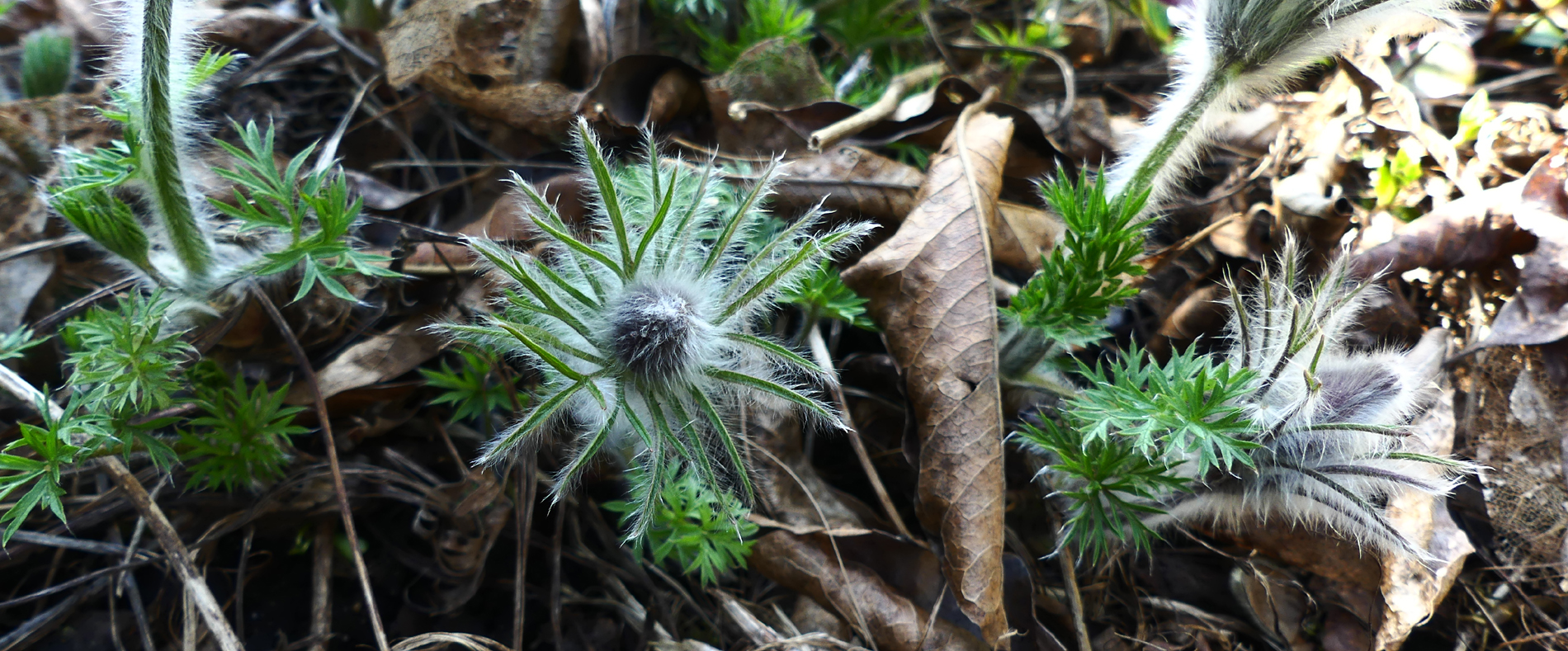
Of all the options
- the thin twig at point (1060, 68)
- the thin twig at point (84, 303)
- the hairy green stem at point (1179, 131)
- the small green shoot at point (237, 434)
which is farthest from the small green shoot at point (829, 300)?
the thin twig at point (84, 303)

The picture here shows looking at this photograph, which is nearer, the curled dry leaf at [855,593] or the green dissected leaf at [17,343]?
the green dissected leaf at [17,343]

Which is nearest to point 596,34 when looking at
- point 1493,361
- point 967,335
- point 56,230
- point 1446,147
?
point 967,335

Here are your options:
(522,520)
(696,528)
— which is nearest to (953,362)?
(696,528)

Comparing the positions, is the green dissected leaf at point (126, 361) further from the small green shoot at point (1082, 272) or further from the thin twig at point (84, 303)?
the small green shoot at point (1082, 272)

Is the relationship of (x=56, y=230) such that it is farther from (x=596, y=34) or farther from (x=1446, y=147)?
(x=1446, y=147)

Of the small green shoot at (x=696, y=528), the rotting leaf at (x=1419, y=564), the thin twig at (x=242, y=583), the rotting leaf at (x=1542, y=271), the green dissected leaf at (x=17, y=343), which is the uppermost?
the green dissected leaf at (x=17, y=343)

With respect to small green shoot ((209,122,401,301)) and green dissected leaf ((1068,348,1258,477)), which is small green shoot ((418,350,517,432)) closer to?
small green shoot ((209,122,401,301))

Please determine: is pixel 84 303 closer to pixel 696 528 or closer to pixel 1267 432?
pixel 696 528
